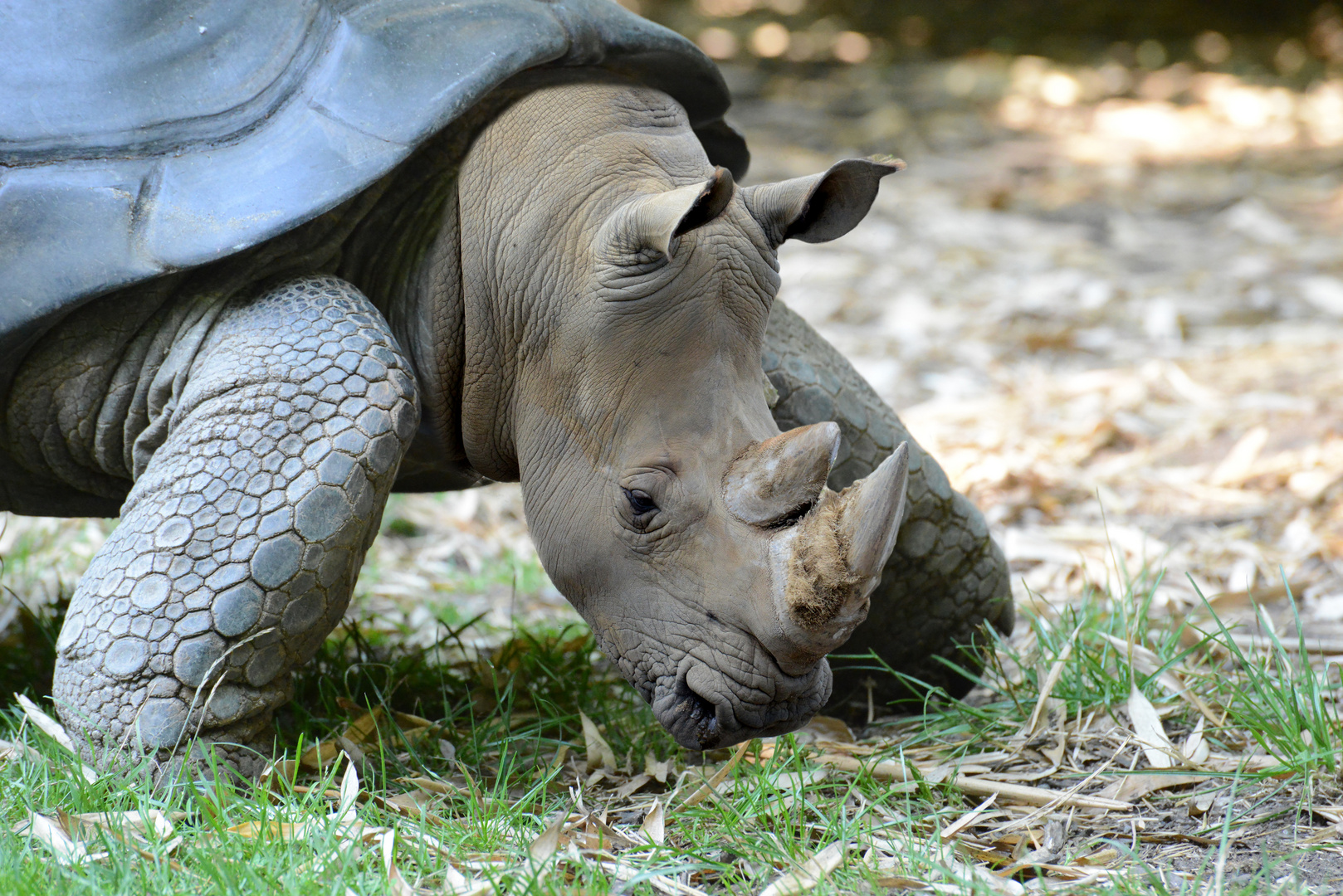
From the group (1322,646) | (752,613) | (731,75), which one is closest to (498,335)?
(752,613)

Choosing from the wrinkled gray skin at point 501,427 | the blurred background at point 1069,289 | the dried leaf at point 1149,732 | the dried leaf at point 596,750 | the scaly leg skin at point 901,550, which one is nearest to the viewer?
the wrinkled gray skin at point 501,427

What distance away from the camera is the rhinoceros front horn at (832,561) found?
2.46m

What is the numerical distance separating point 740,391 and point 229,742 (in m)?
1.32

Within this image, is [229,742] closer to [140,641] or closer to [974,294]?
[140,641]

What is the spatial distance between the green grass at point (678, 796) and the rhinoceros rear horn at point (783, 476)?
24.7 inches

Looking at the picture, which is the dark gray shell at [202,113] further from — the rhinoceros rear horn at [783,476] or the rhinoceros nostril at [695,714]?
the rhinoceros nostril at [695,714]

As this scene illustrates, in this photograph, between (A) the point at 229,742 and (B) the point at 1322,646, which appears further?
(B) the point at 1322,646

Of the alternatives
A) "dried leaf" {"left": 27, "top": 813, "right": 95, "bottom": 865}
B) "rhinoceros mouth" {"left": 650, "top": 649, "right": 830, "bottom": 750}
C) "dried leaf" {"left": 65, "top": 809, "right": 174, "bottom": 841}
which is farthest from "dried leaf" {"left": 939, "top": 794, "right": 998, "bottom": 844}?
"dried leaf" {"left": 27, "top": 813, "right": 95, "bottom": 865}

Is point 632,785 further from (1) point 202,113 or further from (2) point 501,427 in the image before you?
(1) point 202,113

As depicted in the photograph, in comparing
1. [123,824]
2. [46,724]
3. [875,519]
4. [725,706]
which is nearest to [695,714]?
[725,706]

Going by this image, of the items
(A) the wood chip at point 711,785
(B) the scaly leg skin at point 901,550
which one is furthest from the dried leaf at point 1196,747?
(A) the wood chip at point 711,785

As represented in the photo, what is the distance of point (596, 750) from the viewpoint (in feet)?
10.8

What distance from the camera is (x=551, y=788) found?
10.3ft

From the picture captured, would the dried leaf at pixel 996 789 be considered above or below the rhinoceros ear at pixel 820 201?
below
